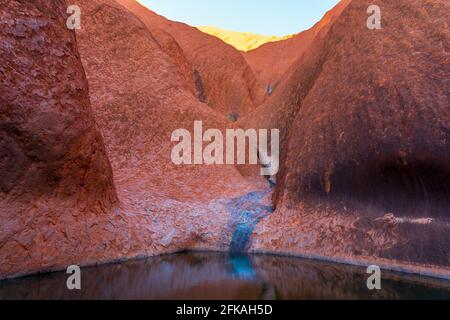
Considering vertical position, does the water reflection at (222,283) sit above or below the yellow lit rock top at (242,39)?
below

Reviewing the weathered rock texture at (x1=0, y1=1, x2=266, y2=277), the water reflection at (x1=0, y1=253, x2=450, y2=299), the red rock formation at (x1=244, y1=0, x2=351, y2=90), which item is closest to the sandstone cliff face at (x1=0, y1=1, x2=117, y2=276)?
the weathered rock texture at (x1=0, y1=1, x2=266, y2=277)

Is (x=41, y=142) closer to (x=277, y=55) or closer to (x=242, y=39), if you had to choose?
(x=277, y=55)

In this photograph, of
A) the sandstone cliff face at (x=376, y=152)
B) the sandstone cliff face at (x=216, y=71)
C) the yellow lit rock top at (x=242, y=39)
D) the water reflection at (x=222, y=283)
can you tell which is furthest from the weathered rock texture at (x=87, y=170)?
the yellow lit rock top at (x=242, y=39)

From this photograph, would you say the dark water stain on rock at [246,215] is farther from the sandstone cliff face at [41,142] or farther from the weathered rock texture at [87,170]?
the sandstone cliff face at [41,142]

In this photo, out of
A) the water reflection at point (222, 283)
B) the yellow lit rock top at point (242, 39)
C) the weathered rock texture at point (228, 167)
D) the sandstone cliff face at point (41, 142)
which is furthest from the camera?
the yellow lit rock top at point (242, 39)

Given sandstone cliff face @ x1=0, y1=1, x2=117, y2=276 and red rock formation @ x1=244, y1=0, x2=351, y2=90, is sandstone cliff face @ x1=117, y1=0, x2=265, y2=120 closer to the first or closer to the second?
red rock formation @ x1=244, y1=0, x2=351, y2=90

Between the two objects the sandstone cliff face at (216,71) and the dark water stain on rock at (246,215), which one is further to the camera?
the sandstone cliff face at (216,71)

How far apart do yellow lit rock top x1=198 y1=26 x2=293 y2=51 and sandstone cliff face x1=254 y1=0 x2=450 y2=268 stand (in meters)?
30.0

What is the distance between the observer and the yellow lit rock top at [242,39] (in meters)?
39.9

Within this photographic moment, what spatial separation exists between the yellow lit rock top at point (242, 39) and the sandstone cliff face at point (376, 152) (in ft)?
98.5

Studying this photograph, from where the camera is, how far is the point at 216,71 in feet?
75.2

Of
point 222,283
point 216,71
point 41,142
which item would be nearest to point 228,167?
point 41,142

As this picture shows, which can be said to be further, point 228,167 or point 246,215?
point 228,167

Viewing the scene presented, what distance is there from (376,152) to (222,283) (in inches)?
156
